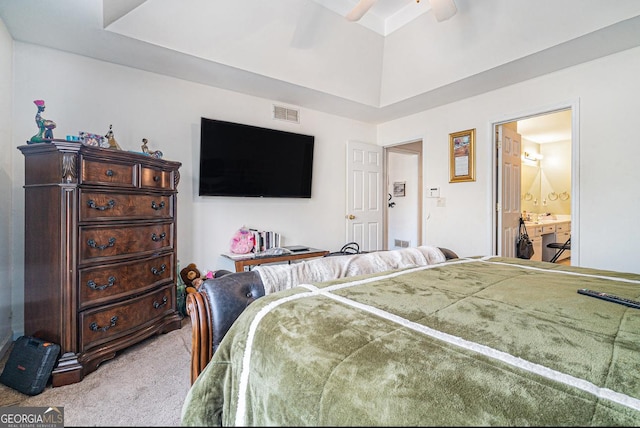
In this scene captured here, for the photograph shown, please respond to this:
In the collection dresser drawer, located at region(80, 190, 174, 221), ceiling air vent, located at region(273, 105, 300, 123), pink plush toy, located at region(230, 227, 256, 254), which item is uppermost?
ceiling air vent, located at region(273, 105, 300, 123)

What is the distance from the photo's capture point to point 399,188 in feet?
21.1

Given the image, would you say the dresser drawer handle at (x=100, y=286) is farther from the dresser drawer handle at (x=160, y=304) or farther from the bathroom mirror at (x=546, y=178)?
the bathroom mirror at (x=546, y=178)

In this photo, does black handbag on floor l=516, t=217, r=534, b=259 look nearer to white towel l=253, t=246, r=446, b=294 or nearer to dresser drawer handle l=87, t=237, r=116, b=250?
white towel l=253, t=246, r=446, b=294

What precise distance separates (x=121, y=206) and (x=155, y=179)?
360mm

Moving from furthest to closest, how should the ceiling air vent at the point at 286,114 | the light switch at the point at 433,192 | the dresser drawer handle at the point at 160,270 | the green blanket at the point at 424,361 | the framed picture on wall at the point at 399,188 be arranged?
the framed picture on wall at the point at 399,188 → the light switch at the point at 433,192 → the ceiling air vent at the point at 286,114 → the dresser drawer handle at the point at 160,270 → the green blanket at the point at 424,361

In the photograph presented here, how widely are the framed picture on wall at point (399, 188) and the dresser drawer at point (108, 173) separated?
519 cm

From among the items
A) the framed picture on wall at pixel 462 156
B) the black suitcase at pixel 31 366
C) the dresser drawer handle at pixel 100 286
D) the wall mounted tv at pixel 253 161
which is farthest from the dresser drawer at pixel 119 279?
the framed picture on wall at pixel 462 156

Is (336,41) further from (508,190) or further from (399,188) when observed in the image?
(399,188)

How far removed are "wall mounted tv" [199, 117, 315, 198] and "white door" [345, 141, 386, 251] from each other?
777mm

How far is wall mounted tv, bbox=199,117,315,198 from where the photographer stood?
3.25 m

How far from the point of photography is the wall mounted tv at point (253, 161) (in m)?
3.25

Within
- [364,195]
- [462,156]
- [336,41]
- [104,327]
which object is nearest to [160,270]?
[104,327]

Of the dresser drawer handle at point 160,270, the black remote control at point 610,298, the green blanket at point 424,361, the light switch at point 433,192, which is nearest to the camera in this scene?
the green blanket at point 424,361

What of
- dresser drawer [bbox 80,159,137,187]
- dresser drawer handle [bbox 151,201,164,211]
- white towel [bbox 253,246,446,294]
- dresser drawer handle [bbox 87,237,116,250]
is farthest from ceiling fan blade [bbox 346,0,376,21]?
dresser drawer handle [bbox 87,237,116,250]
